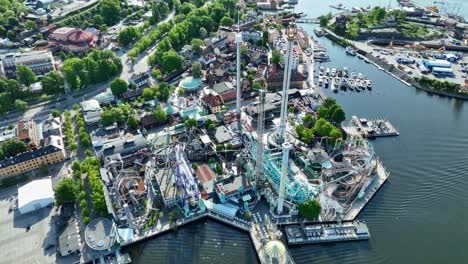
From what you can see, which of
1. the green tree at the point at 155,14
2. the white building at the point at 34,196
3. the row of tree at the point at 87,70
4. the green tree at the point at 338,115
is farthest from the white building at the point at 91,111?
the green tree at the point at 155,14

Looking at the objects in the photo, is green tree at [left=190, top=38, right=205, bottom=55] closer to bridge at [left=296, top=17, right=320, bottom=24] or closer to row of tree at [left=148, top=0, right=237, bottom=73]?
row of tree at [left=148, top=0, right=237, bottom=73]

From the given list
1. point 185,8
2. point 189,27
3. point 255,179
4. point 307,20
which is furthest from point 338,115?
point 185,8

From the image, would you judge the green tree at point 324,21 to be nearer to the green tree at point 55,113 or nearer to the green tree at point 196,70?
the green tree at point 196,70

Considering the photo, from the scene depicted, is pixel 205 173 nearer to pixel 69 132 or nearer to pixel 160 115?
pixel 160 115

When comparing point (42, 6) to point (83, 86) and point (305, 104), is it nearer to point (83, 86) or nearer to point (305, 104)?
point (83, 86)

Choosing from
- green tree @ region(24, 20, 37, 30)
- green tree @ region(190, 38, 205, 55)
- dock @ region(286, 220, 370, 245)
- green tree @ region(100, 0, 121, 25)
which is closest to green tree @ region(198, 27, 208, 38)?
green tree @ region(190, 38, 205, 55)

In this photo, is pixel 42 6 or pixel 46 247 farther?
pixel 42 6

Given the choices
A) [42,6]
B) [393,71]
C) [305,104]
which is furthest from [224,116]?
[42,6]
